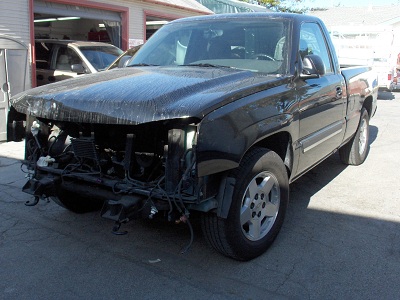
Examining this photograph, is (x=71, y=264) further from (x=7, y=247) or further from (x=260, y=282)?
(x=260, y=282)

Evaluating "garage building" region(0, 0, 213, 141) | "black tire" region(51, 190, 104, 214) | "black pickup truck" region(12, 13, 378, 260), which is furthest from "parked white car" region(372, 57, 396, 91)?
"black tire" region(51, 190, 104, 214)

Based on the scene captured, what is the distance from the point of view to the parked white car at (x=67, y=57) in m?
9.83

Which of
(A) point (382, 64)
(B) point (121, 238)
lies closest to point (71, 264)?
(B) point (121, 238)

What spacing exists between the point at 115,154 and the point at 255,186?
45.8 inches

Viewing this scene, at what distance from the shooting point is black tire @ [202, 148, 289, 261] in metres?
3.16

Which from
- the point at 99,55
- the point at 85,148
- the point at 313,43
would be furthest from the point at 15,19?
the point at 85,148

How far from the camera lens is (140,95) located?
303cm

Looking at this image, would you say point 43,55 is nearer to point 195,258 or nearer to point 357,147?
point 357,147

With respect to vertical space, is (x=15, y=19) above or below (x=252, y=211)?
above

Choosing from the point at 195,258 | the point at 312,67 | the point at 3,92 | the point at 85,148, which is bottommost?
the point at 195,258

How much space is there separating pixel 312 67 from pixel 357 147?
2650 mm

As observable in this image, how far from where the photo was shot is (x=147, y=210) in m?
3.00

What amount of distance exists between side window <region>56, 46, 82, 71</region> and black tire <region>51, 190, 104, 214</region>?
604cm

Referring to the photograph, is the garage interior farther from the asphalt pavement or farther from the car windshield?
the asphalt pavement
